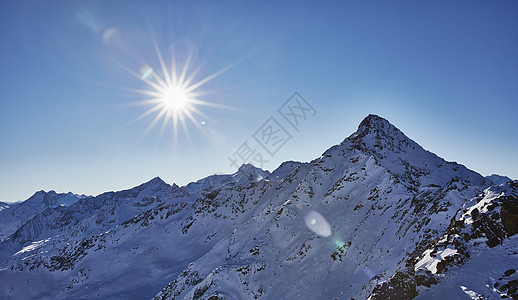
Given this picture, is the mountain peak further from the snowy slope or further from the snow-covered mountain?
the snowy slope

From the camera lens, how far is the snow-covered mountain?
1356 cm

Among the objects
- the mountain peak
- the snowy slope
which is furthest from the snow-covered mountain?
the mountain peak

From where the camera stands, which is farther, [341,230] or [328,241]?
[341,230]

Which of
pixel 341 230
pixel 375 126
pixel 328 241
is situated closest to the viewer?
pixel 328 241

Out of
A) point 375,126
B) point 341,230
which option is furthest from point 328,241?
point 375,126

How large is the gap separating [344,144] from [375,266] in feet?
135

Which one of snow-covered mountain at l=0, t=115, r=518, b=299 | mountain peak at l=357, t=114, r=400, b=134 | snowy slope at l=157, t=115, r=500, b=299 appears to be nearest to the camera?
A: snow-covered mountain at l=0, t=115, r=518, b=299

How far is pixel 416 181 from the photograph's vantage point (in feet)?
172

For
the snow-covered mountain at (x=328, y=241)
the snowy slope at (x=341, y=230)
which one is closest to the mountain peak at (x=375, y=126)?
the snow-covered mountain at (x=328, y=241)

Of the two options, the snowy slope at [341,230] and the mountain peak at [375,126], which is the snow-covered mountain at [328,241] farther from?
the mountain peak at [375,126]

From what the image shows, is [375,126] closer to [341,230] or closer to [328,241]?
[341,230]

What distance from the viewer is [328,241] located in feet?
123

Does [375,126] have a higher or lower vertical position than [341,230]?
higher

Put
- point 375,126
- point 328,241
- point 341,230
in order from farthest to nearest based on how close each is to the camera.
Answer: point 375,126, point 341,230, point 328,241
